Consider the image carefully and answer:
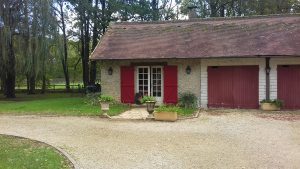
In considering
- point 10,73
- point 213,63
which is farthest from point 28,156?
point 10,73

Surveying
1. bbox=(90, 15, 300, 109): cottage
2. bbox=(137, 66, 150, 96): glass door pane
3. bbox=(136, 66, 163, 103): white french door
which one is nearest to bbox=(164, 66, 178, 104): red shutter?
bbox=(90, 15, 300, 109): cottage

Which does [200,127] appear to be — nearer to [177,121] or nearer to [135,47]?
[177,121]

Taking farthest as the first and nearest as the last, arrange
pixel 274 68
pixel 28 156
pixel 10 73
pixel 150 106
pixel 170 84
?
pixel 10 73
pixel 170 84
pixel 274 68
pixel 150 106
pixel 28 156

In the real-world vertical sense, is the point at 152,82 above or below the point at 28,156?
above

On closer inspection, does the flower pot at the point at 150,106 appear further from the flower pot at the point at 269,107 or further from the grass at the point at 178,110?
the flower pot at the point at 269,107

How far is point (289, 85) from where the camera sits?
1914cm

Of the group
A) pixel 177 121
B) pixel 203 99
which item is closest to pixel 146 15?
pixel 203 99

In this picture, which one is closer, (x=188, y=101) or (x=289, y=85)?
(x=289, y=85)

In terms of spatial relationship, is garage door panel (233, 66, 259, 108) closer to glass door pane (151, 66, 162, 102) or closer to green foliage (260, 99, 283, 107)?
green foliage (260, 99, 283, 107)

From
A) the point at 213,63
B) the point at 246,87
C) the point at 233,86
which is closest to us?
the point at 246,87

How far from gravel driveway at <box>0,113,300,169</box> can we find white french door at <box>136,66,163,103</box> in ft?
15.6

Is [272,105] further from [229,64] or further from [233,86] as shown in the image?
[229,64]

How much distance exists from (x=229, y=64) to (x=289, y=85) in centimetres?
287

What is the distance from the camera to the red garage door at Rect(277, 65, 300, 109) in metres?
19.1
